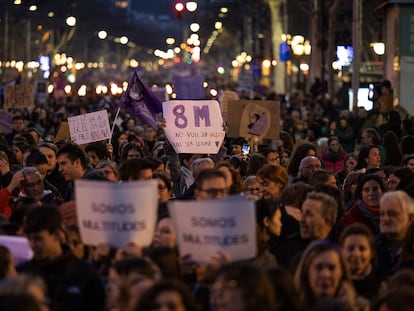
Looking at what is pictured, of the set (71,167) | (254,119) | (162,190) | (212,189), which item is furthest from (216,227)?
(254,119)

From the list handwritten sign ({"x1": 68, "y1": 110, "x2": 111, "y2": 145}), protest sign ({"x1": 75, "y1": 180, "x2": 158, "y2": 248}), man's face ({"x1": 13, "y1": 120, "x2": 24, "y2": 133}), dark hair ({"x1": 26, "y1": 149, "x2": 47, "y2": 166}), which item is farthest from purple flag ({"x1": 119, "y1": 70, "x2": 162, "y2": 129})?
protest sign ({"x1": 75, "y1": 180, "x2": 158, "y2": 248})

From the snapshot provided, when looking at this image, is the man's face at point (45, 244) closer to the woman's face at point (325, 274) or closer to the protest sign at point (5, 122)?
the woman's face at point (325, 274)

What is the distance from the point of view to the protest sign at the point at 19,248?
946cm

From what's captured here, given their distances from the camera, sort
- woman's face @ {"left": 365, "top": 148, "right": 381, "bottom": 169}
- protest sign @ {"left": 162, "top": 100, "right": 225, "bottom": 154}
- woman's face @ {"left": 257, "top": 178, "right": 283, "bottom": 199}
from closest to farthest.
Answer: woman's face @ {"left": 257, "top": 178, "right": 283, "bottom": 199} < protest sign @ {"left": 162, "top": 100, "right": 225, "bottom": 154} < woman's face @ {"left": 365, "top": 148, "right": 381, "bottom": 169}

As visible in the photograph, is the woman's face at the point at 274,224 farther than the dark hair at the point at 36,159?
No

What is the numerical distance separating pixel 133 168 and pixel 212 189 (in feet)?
4.91

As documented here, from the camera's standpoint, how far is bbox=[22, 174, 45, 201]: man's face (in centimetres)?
1259

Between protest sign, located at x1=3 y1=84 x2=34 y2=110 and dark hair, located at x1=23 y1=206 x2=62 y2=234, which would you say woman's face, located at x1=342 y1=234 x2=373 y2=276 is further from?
protest sign, located at x1=3 y1=84 x2=34 y2=110

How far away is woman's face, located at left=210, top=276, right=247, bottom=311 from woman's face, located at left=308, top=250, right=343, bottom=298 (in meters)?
0.87

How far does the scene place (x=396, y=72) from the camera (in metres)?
37.3

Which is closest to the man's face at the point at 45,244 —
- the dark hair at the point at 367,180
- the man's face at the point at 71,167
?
the man's face at the point at 71,167

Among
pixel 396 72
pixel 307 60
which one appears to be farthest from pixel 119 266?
pixel 307 60

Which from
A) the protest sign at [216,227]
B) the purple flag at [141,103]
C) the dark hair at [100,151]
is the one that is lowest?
the protest sign at [216,227]

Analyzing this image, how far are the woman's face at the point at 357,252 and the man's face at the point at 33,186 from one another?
12.1ft
